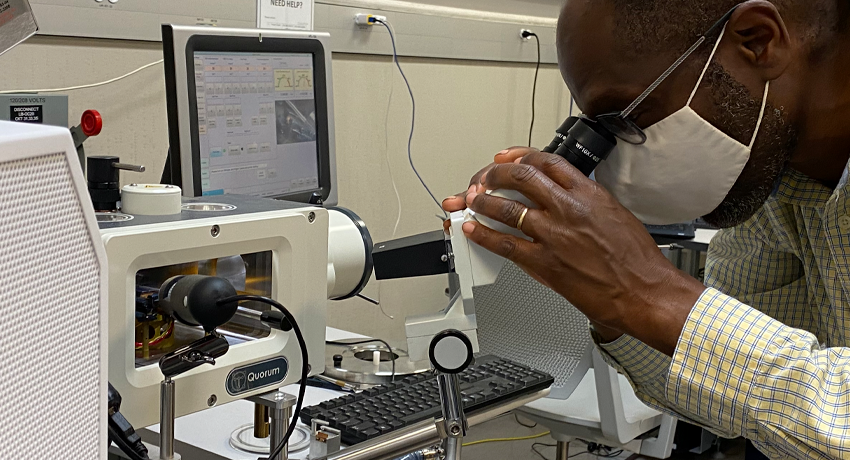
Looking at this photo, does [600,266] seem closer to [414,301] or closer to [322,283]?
[322,283]

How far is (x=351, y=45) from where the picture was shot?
8.24 ft

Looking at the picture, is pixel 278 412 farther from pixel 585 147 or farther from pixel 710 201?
pixel 710 201

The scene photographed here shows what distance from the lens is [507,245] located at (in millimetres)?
854

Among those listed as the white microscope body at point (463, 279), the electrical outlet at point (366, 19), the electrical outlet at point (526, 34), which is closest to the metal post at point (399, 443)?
the white microscope body at point (463, 279)

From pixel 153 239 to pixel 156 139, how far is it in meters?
1.33

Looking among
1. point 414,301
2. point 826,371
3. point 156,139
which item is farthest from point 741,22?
point 414,301

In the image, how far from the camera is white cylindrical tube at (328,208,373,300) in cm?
114

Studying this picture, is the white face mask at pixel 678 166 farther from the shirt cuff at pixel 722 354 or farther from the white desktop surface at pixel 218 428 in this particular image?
the white desktop surface at pixel 218 428

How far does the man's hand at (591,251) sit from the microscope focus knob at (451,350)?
108 millimetres

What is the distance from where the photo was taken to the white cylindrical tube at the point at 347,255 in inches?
45.1

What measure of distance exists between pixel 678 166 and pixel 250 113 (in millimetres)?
819

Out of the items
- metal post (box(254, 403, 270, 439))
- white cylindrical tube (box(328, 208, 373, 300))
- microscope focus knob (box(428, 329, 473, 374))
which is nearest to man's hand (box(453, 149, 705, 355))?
microscope focus knob (box(428, 329, 473, 374))

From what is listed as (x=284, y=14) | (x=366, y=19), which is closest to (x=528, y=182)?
(x=284, y=14)

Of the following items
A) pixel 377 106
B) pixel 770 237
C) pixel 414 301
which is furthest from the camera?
pixel 414 301
